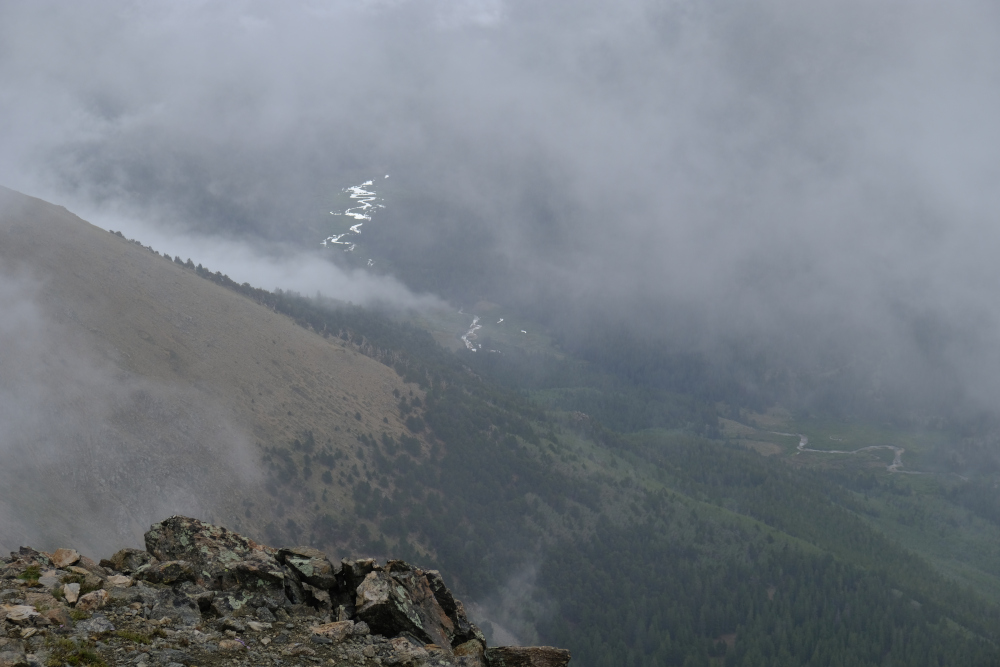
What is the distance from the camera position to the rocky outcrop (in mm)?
25484

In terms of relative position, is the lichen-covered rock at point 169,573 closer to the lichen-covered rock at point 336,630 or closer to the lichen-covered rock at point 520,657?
the lichen-covered rock at point 336,630

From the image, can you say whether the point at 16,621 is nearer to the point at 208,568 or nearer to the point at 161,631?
the point at 161,631

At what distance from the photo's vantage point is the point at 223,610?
99.6 ft

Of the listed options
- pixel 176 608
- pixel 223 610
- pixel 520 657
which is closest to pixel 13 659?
pixel 176 608

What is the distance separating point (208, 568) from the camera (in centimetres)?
3353

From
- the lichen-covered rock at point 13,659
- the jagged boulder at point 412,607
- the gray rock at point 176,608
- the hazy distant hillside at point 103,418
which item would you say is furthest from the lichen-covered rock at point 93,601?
the hazy distant hillside at point 103,418

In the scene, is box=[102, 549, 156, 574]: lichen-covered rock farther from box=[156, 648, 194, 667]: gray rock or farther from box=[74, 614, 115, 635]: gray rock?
box=[156, 648, 194, 667]: gray rock

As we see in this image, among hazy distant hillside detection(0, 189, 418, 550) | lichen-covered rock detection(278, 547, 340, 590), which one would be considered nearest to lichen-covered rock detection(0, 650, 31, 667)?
lichen-covered rock detection(278, 547, 340, 590)

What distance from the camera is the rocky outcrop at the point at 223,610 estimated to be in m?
25.5

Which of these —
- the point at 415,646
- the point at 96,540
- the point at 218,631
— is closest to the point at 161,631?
the point at 218,631

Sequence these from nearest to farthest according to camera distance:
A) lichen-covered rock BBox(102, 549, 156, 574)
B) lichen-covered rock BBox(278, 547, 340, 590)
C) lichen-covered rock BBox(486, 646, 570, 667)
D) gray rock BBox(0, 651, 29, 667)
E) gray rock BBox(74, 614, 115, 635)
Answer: gray rock BBox(0, 651, 29, 667) < gray rock BBox(74, 614, 115, 635) < lichen-covered rock BBox(486, 646, 570, 667) < lichen-covered rock BBox(102, 549, 156, 574) < lichen-covered rock BBox(278, 547, 340, 590)

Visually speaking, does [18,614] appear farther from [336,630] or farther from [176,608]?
[336,630]

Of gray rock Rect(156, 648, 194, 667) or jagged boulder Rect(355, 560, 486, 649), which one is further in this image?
jagged boulder Rect(355, 560, 486, 649)

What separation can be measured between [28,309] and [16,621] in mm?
172501
